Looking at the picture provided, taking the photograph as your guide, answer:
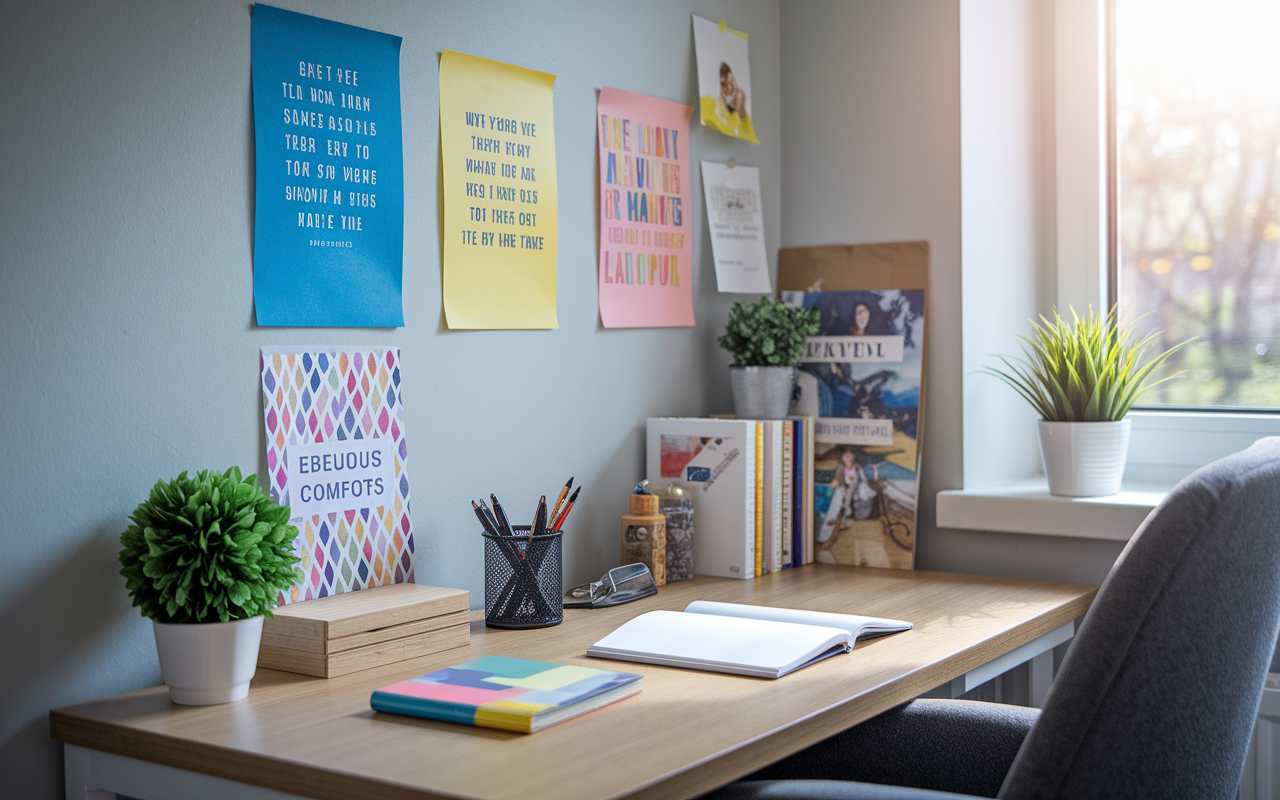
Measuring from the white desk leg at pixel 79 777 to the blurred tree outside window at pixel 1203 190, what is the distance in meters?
1.68

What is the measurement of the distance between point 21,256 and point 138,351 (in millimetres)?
139

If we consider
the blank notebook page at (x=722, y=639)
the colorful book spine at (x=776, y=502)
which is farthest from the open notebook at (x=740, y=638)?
the colorful book spine at (x=776, y=502)

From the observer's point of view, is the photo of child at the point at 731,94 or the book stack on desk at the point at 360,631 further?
the photo of child at the point at 731,94

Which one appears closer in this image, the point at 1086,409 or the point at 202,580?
the point at 202,580

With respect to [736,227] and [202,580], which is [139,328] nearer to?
[202,580]

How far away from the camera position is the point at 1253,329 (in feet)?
6.06

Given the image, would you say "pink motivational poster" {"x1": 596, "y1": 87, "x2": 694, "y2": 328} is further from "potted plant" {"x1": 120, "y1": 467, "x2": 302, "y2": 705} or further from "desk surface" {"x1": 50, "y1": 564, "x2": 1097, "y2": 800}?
"potted plant" {"x1": 120, "y1": 467, "x2": 302, "y2": 705}

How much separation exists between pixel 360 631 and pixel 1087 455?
3.77ft

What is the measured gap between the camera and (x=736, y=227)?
6.31ft

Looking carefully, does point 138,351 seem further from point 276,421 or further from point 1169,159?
point 1169,159

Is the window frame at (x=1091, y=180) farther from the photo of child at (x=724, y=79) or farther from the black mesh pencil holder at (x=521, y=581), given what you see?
the black mesh pencil holder at (x=521, y=581)

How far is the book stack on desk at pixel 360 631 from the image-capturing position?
1140 millimetres

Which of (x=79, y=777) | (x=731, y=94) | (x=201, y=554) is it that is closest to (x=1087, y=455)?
(x=731, y=94)

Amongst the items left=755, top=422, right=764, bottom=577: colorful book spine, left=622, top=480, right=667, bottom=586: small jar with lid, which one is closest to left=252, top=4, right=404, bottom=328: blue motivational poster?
left=622, top=480, right=667, bottom=586: small jar with lid
